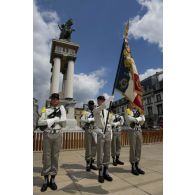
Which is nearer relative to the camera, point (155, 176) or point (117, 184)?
point (117, 184)

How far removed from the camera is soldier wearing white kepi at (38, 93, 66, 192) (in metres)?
3.89

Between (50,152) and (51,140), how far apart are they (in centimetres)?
26

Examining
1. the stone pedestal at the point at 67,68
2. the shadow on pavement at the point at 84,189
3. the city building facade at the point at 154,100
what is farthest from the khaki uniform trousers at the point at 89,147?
the city building facade at the point at 154,100

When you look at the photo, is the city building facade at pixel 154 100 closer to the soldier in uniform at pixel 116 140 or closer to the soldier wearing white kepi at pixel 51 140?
the soldier in uniform at pixel 116 140

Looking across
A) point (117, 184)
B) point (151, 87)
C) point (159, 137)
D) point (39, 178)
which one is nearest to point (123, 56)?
point (117, 184)

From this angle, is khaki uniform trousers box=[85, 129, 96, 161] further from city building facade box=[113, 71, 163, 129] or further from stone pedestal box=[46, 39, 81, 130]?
city building facade box=[113, 71, 163, 129]

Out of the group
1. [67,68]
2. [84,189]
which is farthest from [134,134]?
[67,68]

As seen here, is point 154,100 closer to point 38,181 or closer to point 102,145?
point 102,145

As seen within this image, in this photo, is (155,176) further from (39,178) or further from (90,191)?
(39,178)

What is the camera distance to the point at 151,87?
6119cm

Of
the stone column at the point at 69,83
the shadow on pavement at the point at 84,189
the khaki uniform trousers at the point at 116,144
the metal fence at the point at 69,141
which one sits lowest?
the metal fence at the point at 69,141

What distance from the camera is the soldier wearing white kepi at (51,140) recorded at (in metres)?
3.89

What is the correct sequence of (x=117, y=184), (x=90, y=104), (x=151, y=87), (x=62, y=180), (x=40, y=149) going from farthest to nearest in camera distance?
(x=151, y=87), (x=40, y=149), (x=90, y=104), (x=62, y=180), (x=117, y=184)
